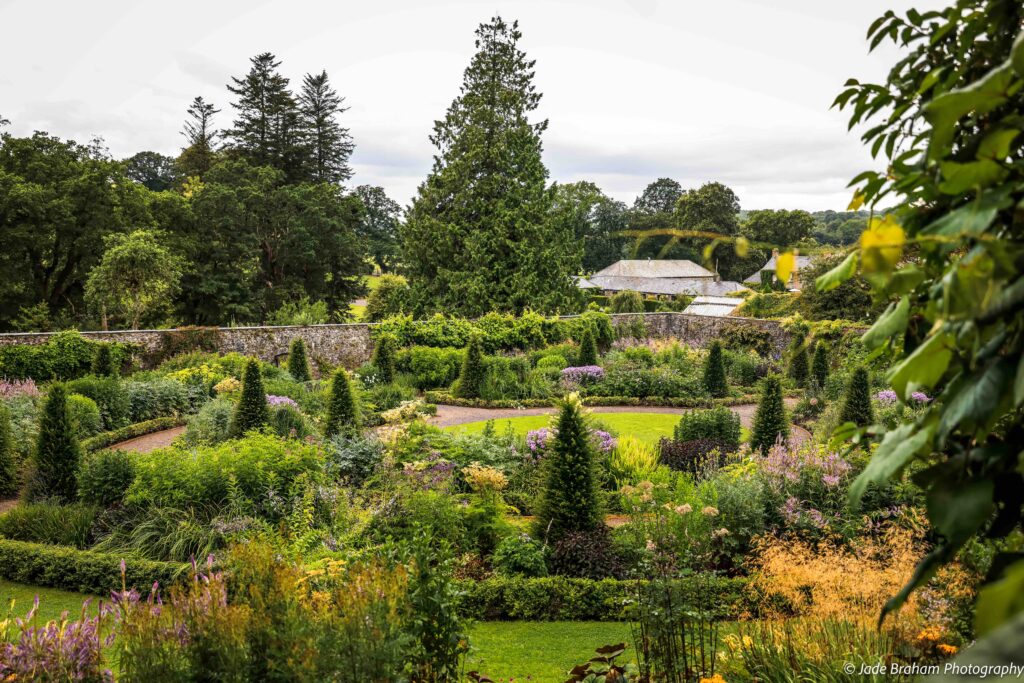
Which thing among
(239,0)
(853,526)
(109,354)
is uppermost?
(239,0)

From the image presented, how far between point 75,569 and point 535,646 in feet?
13.6

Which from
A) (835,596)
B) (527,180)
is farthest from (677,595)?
(527,180)

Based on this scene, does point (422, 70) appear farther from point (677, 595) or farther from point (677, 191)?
point (677, 191)

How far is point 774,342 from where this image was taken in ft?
60.6

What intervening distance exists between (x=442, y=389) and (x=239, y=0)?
9217mm

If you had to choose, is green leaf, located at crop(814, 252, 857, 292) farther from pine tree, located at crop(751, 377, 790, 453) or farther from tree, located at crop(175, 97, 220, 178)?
tree, located at crop(175, 97, 220, 178)

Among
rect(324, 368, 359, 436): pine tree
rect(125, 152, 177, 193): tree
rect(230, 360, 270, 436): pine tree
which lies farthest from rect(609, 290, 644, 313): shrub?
rect(125, 152, 177, 193): tree

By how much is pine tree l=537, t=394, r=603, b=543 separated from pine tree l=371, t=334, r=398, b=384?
9.23 metres

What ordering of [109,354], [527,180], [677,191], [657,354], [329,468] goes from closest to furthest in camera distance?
[329,468]
[109,354]
[657,354]
[527,180]
[677,191]

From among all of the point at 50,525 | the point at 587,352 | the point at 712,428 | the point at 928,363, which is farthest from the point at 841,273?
the point at 587,352

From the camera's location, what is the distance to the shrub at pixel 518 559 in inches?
225

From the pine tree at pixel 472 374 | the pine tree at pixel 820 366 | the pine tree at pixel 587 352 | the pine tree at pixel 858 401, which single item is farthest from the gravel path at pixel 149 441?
the pine tree at pixel 820 366

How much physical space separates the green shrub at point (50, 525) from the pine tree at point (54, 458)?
535mm

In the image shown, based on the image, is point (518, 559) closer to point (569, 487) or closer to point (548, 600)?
point (548, 600)
